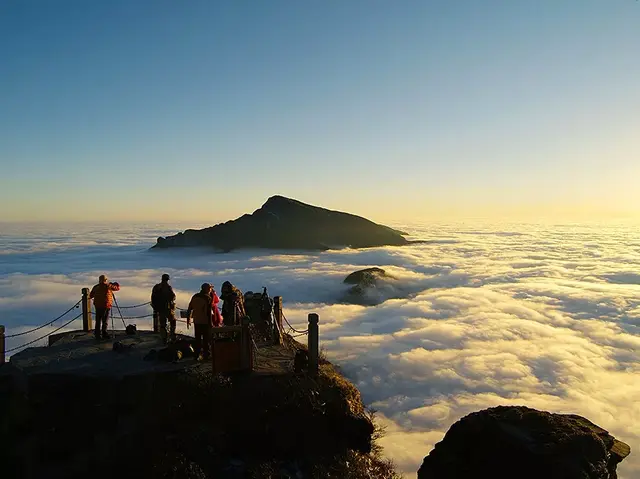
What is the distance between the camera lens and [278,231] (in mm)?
108562

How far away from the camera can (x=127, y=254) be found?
12162cm

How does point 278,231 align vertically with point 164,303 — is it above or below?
above

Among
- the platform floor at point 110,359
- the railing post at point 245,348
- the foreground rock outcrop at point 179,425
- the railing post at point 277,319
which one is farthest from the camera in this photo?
the railing post at point 277,319

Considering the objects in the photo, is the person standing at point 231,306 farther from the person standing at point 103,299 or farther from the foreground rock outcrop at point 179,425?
the person standing at point 103,299

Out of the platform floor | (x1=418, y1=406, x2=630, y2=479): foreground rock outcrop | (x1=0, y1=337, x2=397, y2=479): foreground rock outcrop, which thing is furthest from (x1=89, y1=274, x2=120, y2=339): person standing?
(x1=418, y1=406, x2=630, y2=479): foreground rock outcrop

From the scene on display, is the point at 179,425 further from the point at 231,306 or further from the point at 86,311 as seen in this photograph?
the point at 86,311

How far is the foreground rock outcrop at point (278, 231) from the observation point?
10794cm

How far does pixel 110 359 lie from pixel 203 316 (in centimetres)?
262

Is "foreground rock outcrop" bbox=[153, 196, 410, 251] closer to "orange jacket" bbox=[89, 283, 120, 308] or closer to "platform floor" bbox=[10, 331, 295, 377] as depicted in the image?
"platform floor" bbox=[10, 331, 295, 377]

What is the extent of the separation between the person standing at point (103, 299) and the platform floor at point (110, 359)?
1.45 ft

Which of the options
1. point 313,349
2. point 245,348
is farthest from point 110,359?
point 313,349

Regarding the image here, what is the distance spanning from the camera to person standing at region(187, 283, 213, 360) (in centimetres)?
1095

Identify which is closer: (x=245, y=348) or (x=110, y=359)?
(x=245, y=348)

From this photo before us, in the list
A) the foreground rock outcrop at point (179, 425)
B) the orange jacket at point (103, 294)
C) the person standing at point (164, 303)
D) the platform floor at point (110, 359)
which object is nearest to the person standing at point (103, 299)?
the orange jacket at point (103, 294)
